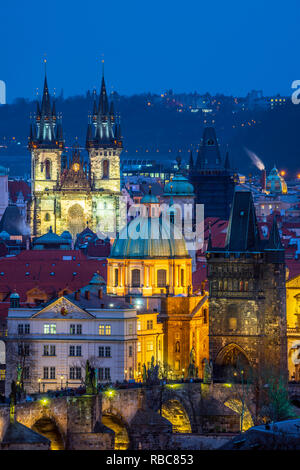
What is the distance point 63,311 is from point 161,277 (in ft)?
41.3

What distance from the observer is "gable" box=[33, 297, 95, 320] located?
121 meters

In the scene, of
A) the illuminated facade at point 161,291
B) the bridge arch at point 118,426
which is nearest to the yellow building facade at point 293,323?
the illuminated facade at point 161,291

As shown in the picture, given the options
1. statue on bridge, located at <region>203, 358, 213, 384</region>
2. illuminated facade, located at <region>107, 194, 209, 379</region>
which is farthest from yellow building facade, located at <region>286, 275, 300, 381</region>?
statue on bridge, located at <region>203, 358, 213, 384</region>

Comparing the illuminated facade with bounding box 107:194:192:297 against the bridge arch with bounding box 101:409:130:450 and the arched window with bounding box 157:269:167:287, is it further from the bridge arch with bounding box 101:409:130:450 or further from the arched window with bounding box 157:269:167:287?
the bridge arch with bounding box 101:409:130:450

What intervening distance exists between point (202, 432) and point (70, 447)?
1035 cm

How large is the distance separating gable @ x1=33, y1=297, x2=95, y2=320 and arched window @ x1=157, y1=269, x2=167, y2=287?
11832 millimetres

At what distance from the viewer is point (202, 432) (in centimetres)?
10825

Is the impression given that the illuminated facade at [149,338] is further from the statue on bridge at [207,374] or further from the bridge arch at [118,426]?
the bridge arch at [118,426]

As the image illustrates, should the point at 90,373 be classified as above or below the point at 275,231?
below

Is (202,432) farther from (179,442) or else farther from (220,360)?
(220,360)

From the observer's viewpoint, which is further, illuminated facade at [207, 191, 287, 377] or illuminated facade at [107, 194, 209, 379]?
Answer: illuminated facade at [107, 194, 209, 379]

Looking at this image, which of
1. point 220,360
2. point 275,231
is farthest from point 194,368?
point 275,231

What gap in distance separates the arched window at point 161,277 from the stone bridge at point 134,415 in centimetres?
1947

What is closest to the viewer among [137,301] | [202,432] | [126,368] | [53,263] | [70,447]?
[70,447]
